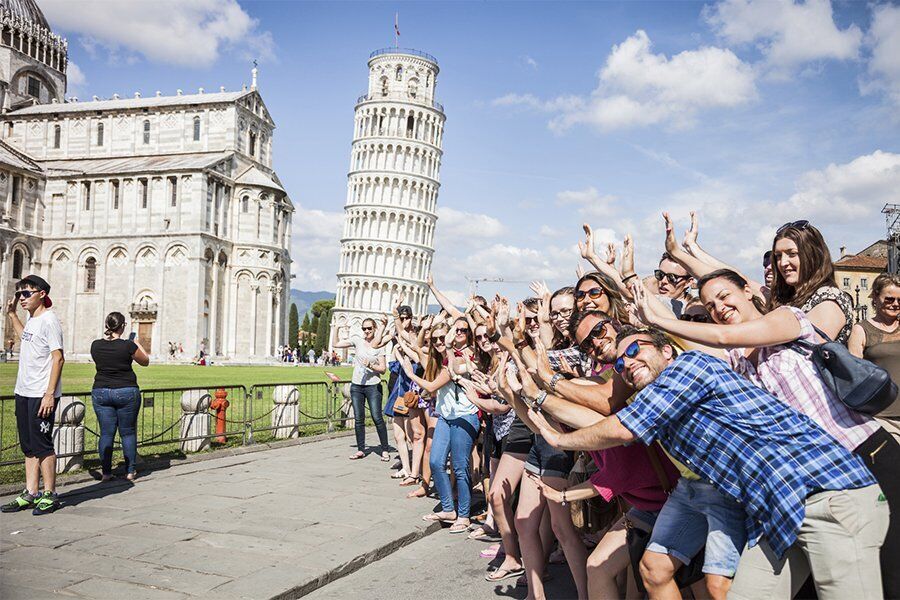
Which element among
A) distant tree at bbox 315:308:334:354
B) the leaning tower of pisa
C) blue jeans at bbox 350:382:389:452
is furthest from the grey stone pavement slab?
distant tree at bbox 315:308:334:354

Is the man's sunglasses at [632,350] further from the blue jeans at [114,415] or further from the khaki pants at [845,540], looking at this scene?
the blue jeans at [114,415]

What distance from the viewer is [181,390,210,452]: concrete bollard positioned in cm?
1084

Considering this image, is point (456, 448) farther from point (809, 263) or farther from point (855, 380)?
point (855, 380)

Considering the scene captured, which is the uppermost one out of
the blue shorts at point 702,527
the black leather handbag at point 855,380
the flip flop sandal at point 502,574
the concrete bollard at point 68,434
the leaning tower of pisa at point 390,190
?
the leaning tower of pisa at point 390,190

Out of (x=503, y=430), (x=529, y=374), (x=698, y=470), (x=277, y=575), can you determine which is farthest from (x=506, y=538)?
(x=698, y=470)

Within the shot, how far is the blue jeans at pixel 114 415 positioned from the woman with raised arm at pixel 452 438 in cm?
351

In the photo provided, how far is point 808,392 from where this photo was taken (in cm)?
312

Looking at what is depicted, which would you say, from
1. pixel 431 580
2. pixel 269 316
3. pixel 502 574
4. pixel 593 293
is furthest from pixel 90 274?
pixel 593 293

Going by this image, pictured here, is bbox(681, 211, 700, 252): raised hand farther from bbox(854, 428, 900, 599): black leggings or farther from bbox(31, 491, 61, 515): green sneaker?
bbox(31, 491, 61, 515): green sneaker

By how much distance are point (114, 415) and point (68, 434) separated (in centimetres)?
113

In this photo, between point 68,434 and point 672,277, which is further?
point 68,434

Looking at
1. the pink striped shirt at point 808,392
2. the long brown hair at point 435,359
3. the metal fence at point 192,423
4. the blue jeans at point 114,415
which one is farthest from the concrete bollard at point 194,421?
the pink striped shirt at point 808,392

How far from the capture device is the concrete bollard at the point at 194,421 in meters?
10.8

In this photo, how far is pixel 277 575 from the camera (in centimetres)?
520
